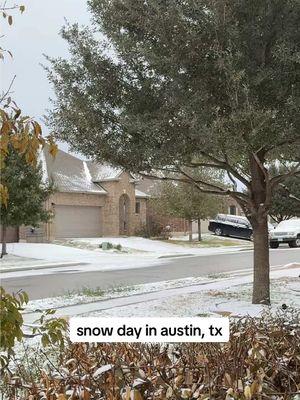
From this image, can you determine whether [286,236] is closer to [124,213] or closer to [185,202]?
[185,202]

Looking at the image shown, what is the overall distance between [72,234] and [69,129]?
23117 mm

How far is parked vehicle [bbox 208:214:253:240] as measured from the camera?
116 ft

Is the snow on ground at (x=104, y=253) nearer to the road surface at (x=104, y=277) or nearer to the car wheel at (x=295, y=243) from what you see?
the road surface at (x=104, y=277)

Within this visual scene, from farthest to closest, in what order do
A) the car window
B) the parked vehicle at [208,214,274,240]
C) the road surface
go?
the parked vehicle at [208,214,274,240] → the car window → the road surface

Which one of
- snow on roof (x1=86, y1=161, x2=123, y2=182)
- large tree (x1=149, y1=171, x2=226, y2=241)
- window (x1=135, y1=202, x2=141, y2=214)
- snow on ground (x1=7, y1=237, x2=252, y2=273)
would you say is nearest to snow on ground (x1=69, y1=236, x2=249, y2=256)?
snow on ground (x1=7, y1=237, x2=252, y2=273)

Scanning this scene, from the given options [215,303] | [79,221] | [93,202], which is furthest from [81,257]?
[215,303]

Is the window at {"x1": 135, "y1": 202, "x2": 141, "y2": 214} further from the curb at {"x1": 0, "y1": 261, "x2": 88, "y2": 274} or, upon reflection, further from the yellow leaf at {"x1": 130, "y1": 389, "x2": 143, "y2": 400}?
the yellow leaf at {"x1": 130, "y1": 389, "x2": 143, "y2": 400}

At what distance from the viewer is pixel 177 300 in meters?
9.32

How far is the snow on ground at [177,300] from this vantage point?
26.4 feet

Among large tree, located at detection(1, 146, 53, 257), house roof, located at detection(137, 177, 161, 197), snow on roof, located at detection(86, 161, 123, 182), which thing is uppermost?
snow on roof, located at detection(86, 161, 123, 182)

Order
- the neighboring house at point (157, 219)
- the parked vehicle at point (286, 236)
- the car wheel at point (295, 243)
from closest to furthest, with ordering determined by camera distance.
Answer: the parked vehicle at point (286, 236)
the car wheel at point (295, 243)
the neighboring house at point (157, 219)

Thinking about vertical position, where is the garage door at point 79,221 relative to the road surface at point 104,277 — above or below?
above

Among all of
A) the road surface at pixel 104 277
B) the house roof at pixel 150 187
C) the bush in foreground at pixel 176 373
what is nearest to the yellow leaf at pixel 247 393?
the bush in foreground at pixel 176 373

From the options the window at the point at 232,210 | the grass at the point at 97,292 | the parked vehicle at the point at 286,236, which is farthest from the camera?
the window at the point at 232,210
